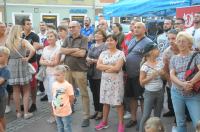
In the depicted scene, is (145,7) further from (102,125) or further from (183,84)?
(183,84)

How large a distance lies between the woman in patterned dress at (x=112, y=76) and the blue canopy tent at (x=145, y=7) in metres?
3.15

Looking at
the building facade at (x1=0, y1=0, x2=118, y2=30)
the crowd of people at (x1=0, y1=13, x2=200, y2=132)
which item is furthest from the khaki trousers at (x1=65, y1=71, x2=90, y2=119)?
the building facade at (x1=0, y1=0, x2=118, y2=30)

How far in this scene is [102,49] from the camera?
640 cm

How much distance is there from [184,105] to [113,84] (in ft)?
4.49

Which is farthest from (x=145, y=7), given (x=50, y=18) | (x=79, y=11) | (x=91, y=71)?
(x=79, y=11)

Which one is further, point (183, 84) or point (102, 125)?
point (102, 125)

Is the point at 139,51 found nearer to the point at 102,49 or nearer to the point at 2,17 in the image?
the point at 102,49

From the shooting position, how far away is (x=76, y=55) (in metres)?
6.27

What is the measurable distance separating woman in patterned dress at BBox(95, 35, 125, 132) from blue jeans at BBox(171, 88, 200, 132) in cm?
112

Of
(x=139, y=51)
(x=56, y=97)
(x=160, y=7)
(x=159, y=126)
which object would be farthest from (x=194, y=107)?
(x=160, y=7)

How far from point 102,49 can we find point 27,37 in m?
2.09

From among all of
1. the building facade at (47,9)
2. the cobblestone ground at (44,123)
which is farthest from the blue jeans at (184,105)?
the building facade at (47,9)

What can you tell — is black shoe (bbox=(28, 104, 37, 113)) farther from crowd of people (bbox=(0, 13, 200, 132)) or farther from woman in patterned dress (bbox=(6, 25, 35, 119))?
woman in patterned dress (bbox=(6, 25, 35, 119))

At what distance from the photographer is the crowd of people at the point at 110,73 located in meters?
4.84
